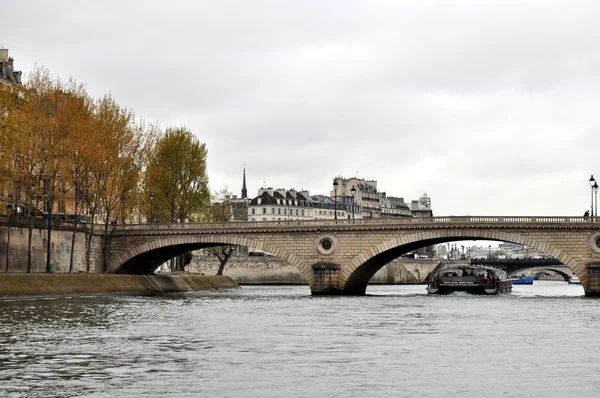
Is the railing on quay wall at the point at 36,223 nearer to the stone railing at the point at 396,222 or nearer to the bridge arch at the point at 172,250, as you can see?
the bridge arch at the point at 172,250

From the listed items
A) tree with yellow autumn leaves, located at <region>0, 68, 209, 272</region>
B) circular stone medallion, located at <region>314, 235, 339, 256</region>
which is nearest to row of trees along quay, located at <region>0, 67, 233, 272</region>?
tree with yellow autumn leaves, located at <region>0, 68, 209, 272</region>

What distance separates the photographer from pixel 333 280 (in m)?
82.1

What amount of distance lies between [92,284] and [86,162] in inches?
372

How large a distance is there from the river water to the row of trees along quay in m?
21.2

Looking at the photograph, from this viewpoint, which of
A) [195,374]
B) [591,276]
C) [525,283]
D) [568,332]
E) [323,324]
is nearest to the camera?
[195,374]

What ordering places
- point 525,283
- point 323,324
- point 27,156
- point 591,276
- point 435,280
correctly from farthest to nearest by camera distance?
point 525,283, point 435,280, point 591,276, point 27,156, point 323,324

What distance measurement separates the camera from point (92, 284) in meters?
73.1

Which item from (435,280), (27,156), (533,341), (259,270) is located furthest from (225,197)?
(533,341)

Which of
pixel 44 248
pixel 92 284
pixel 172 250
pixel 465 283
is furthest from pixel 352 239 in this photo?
pixel 44 248

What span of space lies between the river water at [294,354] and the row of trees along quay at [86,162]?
2123 cm

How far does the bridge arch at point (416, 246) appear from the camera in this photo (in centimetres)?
7650

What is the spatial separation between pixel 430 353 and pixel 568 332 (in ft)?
33.6

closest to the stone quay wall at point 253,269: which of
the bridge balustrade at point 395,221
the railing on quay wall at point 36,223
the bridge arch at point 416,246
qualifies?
the bridge balustrade at point 395,221

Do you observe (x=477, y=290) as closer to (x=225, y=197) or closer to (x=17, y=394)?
(x=225, y=197)
